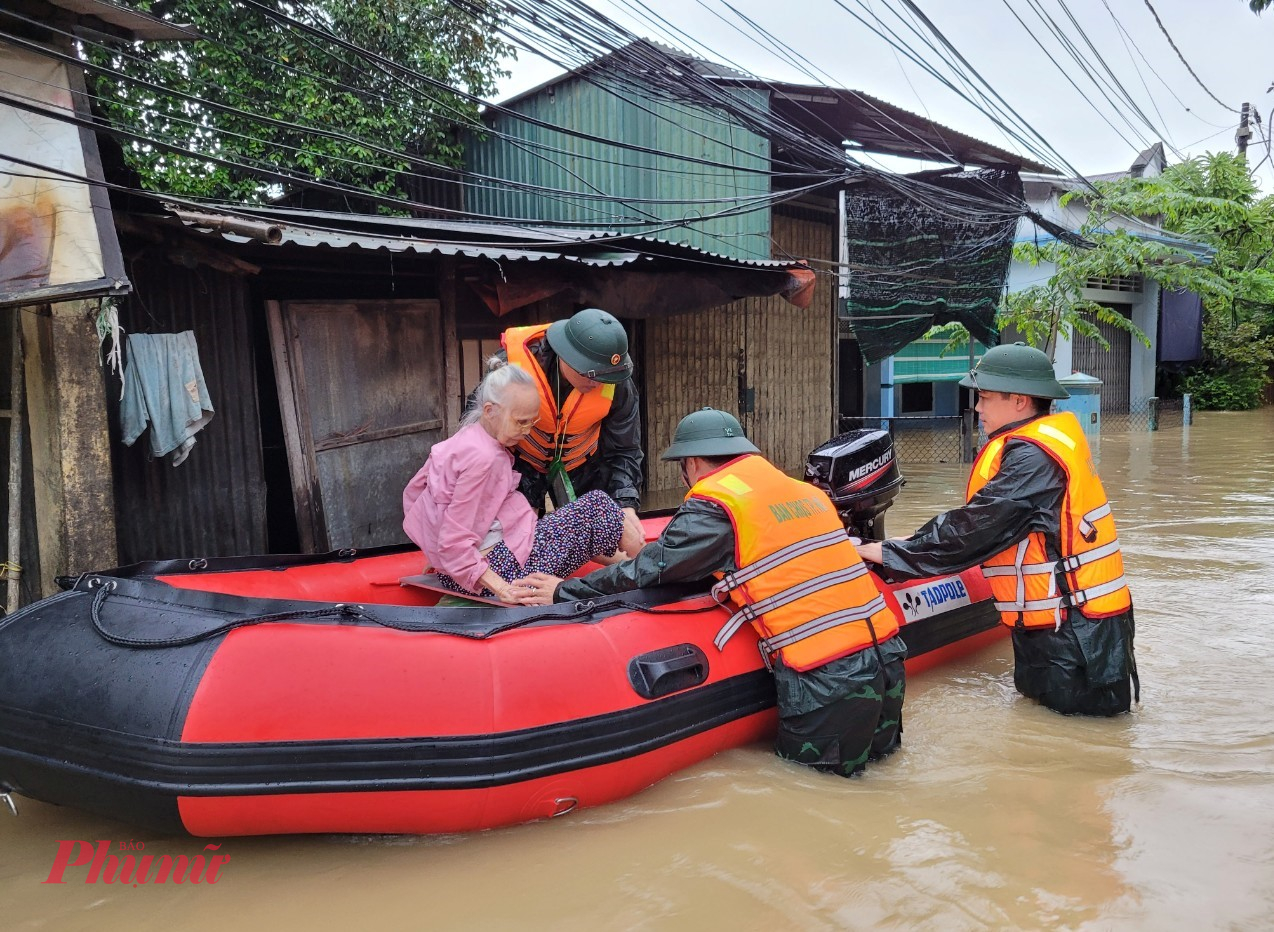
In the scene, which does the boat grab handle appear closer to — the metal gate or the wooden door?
the wooden door

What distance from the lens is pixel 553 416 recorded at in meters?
4.07

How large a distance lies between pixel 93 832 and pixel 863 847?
7.93 ft

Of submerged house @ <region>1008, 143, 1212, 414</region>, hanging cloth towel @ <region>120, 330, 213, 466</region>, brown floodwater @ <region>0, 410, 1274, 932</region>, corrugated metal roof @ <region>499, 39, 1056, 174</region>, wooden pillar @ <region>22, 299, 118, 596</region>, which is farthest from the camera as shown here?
submerged house @ <region>1008, 143, 1212, 414</region>

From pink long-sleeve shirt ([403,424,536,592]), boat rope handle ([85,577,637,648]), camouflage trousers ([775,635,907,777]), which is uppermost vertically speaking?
pink long-sleeve shirt ([403,424,536,592])

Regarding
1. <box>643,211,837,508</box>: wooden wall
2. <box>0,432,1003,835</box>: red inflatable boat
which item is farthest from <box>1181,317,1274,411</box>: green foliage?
<box>0,432,1003,835</box>: red inflatable boat

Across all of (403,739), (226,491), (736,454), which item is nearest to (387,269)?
(226,491)

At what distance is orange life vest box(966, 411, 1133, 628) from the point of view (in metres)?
3.59

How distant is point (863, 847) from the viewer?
2.88m

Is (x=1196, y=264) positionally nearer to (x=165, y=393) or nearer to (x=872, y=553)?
(x=872, y=553)

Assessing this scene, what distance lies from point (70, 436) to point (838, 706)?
133 inches

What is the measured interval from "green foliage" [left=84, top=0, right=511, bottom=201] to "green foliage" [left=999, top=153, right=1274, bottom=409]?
307 inches

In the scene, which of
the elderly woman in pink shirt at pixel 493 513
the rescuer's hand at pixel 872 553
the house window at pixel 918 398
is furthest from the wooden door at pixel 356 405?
the house window at pixel 918 398

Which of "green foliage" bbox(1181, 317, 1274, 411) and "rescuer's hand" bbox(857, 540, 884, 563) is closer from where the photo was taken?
"rescuer's hand" bbox(857, 540, 884, 563)

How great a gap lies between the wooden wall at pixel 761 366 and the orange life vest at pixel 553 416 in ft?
14.0
